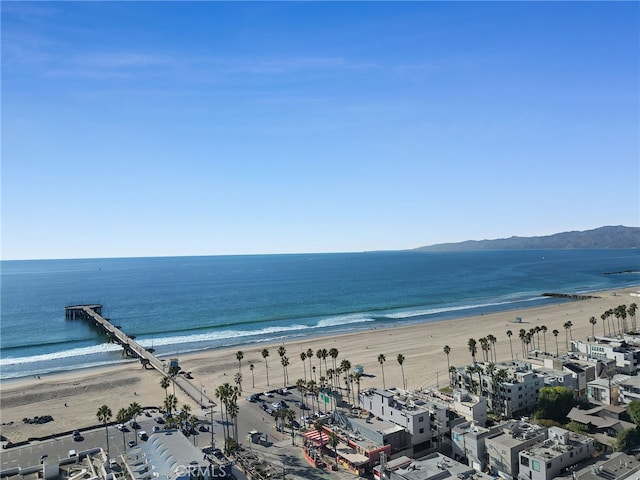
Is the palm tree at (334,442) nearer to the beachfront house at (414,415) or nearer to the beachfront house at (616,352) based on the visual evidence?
the beachfront house at (414,415)

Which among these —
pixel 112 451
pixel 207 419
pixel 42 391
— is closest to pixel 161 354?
pixel 42 391

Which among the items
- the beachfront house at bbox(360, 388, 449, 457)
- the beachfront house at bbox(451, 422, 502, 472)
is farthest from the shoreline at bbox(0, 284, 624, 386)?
the beachfront house at bbox(451, 422, 502, 472)

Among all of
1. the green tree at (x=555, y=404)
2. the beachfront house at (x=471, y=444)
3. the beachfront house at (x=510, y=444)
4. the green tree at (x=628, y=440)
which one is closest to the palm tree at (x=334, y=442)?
the beachfront house at (x=471, y=444)

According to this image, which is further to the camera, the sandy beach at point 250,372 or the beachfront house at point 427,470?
the sandy beach at point 250,372

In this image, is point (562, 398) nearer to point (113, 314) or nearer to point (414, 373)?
point (414, 373)

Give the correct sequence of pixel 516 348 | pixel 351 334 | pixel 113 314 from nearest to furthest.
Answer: pixel 516 348
pixel 351 334
pixel 113 314

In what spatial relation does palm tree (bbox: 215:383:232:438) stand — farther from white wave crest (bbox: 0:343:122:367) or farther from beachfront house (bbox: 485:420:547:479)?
white wave crest (bbox: 0:343:122:367)

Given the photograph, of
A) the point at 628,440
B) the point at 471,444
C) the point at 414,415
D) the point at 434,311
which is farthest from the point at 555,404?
the point at 434,311
